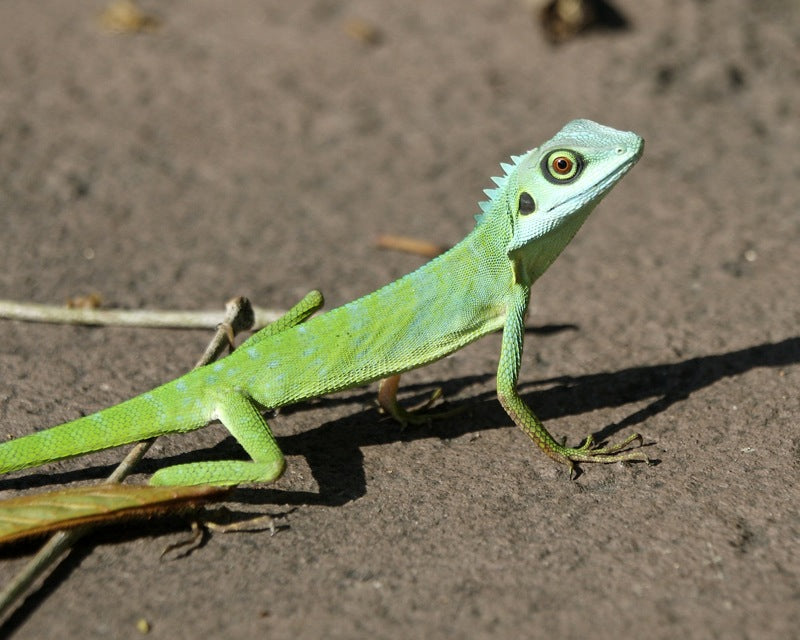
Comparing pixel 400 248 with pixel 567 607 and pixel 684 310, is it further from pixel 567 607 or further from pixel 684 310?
pixel 567 607

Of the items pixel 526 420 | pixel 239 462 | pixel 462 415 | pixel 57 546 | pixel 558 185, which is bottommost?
pixel 462 415

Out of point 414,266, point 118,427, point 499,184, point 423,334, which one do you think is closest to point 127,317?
point 118,427

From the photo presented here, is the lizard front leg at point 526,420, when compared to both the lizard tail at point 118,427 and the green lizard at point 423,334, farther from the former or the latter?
the lizard tail at point 118,427

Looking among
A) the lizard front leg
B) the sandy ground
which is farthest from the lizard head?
the sandy ground

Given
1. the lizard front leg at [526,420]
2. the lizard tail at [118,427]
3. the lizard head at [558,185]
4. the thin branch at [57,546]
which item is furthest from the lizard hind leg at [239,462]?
the lizard head at [558,185]

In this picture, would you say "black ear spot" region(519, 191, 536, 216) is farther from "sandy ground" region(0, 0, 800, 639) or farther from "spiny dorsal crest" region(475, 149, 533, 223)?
"sandy ground" region(0, 0, 800, 639)

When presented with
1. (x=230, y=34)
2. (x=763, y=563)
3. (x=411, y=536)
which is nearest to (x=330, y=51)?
(x=230, y=34)

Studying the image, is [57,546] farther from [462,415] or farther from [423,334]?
[462,415]
